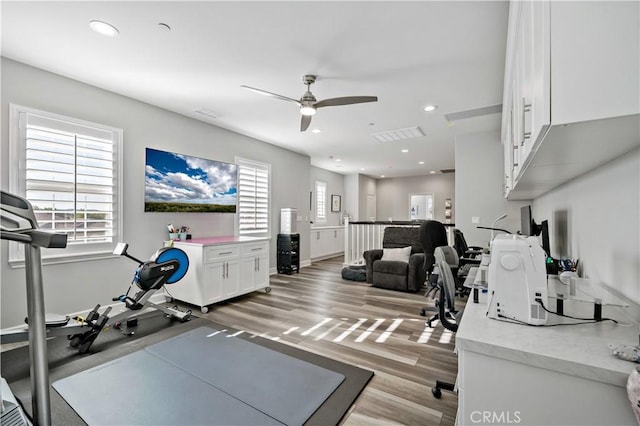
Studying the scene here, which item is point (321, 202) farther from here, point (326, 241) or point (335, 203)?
point (326, 241)

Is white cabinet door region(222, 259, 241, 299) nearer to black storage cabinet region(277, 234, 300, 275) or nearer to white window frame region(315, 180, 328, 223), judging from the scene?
black storage cabinet region(277, 234, 300, 275)

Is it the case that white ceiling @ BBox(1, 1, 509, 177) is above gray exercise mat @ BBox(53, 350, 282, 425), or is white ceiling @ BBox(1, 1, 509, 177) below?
above

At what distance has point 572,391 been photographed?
87 cm

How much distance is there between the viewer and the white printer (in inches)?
45.8

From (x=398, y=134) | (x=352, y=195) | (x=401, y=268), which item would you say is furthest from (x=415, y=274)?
(x=352, y=195)

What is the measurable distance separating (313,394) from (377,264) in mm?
3160

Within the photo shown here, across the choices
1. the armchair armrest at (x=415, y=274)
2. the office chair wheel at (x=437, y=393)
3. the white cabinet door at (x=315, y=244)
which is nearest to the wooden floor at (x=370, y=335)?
the office chair wheel at (x=437, y=393)

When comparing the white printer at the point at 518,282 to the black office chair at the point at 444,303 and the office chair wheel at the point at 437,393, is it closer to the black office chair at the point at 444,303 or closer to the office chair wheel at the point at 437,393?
the black office chair at the point at 444,303

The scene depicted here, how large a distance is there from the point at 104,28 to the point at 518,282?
10.8 ft

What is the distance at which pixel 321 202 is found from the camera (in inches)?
345

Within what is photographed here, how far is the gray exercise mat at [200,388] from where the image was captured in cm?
171

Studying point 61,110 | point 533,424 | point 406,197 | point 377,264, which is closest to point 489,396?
point 533,424

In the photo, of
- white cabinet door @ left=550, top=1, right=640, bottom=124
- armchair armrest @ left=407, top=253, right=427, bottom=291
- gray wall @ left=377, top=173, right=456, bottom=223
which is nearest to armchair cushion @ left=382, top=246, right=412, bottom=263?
armchair armrest @ left=407, top=253, right=427, bottom=291

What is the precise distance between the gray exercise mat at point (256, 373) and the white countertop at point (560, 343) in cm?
123
